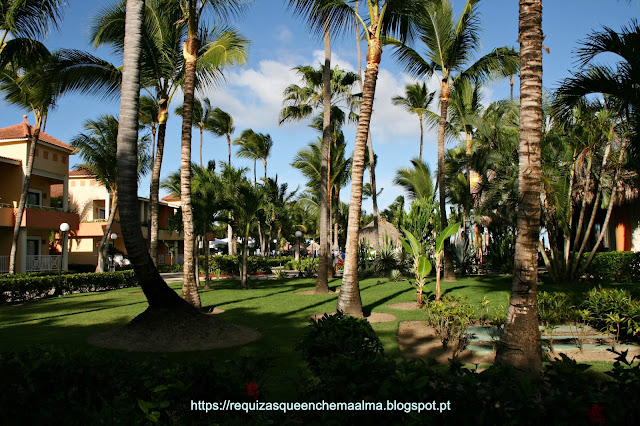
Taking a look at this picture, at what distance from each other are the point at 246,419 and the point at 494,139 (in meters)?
19.9

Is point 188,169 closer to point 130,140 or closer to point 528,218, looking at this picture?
point 130,140

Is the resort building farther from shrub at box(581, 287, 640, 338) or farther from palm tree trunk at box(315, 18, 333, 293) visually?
shrub at box(581, 287, 640, 338)

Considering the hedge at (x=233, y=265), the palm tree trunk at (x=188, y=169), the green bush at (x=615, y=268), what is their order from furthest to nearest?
the hedge at (x=233, y=265)
the green bush at (x=615, y=268)
the palm tree trunk at (x=188, y=169)

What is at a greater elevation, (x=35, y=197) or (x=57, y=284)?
(x=35, y=197)

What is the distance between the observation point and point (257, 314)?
12.3 m

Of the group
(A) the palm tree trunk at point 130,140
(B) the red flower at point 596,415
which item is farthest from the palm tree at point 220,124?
(B) the red flower at point 596,415

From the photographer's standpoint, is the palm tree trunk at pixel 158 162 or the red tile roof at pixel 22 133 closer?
the palm tree trunk at pixel 158 162

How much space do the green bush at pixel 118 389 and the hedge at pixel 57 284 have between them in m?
15.1

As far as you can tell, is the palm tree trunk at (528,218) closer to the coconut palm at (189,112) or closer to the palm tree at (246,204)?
the coconut palm at (189,112)

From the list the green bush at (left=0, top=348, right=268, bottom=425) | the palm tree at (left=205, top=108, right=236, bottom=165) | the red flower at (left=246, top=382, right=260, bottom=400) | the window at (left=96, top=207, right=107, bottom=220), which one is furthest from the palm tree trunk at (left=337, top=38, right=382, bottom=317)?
the palm tree at (left=205, top=108, right=236, bottom=165)

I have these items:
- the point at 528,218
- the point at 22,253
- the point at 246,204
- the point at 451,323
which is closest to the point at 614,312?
the point at 451,323

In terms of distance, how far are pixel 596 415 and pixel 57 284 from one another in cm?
2023

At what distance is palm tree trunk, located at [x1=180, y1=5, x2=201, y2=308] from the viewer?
11539 millimetres

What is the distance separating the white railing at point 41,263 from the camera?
2497cm
